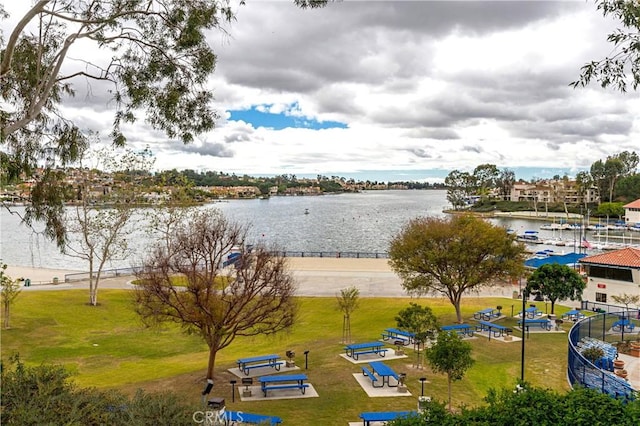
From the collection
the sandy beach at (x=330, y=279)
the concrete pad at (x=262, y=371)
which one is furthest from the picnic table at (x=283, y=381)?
the sandy beach at (x=330, y=279)

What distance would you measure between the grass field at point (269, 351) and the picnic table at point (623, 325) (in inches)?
95.4

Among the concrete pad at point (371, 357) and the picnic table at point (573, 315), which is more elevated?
the concrete pad at point (371, 357)

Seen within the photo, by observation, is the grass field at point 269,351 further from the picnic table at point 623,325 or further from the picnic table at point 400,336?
the picnic table at point 623,325

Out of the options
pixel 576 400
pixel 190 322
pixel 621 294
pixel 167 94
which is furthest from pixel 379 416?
pixel 621 294

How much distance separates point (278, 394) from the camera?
16328 millimetres

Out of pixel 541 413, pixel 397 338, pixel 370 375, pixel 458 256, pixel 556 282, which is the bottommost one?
pixel 397 338

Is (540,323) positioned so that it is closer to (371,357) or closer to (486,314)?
(486,314)

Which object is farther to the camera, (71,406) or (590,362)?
(590,362)

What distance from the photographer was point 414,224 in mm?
31625

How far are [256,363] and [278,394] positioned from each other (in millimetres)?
3999

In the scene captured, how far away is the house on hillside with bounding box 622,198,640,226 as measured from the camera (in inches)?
4353

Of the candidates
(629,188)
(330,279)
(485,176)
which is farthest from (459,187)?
(330,279)

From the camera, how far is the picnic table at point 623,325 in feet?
78.7

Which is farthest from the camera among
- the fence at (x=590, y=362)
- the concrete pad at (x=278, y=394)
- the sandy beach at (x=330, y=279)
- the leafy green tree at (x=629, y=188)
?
the leafy green tree at (x=629, y=188)
